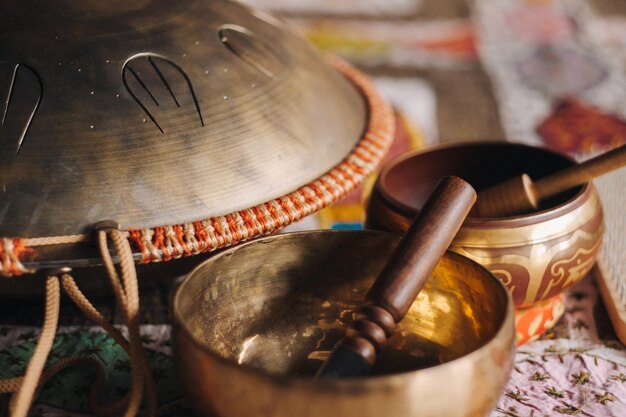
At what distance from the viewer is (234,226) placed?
2.87 feet

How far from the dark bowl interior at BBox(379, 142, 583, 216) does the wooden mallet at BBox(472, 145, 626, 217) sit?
0.32ft

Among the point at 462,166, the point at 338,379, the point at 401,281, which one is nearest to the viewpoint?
the point at 338,379

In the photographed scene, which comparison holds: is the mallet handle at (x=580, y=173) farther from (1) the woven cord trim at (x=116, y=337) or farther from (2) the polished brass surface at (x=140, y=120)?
(1) the woven cord trim at (x=116, y=337)

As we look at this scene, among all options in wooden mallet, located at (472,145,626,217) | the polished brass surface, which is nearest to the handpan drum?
the polished brass surface

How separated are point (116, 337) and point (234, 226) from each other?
0.18 meters

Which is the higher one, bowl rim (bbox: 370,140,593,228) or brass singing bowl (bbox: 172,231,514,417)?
bowl rim (bbox: 370,140,593,228)

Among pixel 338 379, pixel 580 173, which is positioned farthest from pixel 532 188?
pixel 338 379

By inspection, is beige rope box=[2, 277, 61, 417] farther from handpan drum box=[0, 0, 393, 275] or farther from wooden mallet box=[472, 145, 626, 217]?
wooden mallet box=[472, 145, 626, 217]

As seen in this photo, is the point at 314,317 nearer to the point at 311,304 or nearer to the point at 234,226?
the point at 311,304

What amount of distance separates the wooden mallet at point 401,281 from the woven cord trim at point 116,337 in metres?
0.19

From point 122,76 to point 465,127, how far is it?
103cm

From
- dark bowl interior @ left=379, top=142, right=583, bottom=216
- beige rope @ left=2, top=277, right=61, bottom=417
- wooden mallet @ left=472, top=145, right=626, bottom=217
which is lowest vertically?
beige rope @ left=2, top=277, right=61, bottom=417

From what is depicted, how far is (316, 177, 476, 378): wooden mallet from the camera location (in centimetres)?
71

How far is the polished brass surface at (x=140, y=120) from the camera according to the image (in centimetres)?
84
